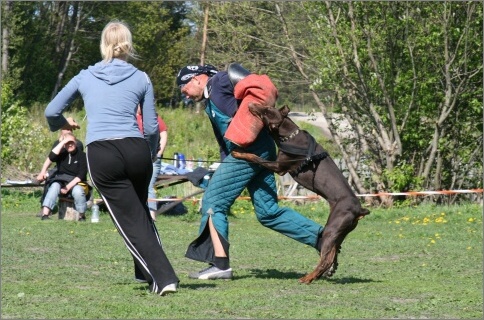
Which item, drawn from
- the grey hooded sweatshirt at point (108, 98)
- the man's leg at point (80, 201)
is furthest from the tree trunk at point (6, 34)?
the grey hooded sweatshirt at point (108, 98)

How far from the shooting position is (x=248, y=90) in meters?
7.24

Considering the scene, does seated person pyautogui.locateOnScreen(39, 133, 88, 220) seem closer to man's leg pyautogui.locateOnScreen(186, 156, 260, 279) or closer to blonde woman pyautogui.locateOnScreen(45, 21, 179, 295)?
man's leg pyautogui.locateOnScreen(186, 156, 260, 279)

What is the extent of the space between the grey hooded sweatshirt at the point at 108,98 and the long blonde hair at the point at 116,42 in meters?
0.05

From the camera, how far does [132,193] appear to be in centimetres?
650

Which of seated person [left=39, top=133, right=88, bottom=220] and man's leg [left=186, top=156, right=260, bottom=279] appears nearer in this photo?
man's leg [left=186, top=156, right=260, bottom=279]

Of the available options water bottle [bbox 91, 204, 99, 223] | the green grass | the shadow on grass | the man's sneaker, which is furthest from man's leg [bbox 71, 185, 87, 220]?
the man's sneaker

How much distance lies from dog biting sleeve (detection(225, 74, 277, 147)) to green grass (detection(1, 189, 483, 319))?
1.07m

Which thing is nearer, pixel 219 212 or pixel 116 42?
pixel 116 42

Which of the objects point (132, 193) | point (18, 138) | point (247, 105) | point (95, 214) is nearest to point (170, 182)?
point (95, 214)

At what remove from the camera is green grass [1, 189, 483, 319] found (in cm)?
577

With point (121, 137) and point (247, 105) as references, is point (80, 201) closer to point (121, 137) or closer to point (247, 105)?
point (247, 105)

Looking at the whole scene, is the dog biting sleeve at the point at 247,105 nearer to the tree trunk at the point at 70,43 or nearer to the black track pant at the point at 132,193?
the black track pant at the point at 132,193

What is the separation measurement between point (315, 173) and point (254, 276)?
1.01 m

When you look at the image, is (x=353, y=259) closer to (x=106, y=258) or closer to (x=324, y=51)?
(x=106, y=258)
